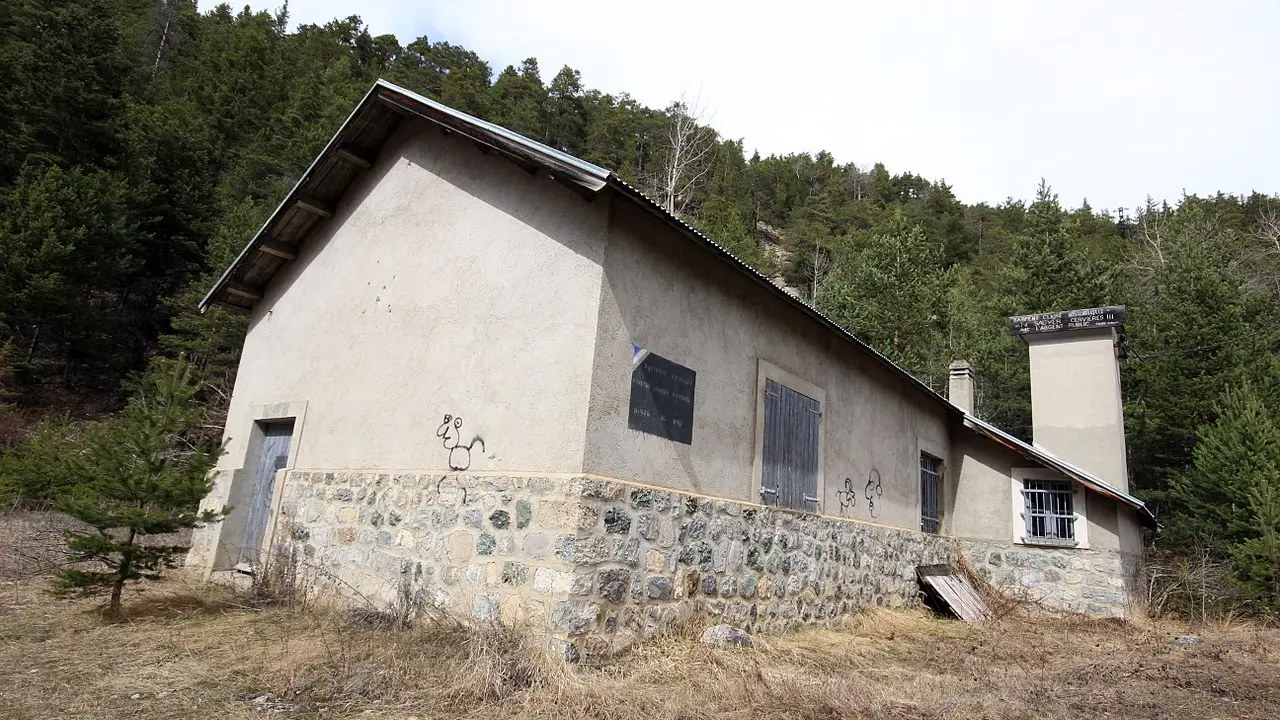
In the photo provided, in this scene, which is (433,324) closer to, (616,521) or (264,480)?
(616,521)

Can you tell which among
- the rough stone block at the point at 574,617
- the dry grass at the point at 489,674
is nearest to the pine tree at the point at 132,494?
the dry grass at the point at 489,674

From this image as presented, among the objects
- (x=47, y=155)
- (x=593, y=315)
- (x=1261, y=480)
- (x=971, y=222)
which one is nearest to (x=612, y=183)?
(x=593, y=315)

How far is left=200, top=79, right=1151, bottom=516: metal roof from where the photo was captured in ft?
21.0

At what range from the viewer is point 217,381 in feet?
74.0

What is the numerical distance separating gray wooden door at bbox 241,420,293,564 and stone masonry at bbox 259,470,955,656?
2.86ft

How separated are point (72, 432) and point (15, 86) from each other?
492 inches

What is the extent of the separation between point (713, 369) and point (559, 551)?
2.86 metres

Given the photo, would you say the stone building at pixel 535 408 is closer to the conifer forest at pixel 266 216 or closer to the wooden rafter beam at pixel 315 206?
the wooden rafter beam at pixel 315 206

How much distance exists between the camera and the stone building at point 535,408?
6199 mm

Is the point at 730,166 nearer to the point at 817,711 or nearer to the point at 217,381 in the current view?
the point at 217,381

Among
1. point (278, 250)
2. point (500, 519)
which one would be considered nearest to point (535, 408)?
point (500, 519)

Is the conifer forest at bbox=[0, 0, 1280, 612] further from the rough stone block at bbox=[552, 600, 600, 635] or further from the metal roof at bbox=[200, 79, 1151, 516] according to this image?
the rough stone block at bbox=[552, 600, 600, 635]

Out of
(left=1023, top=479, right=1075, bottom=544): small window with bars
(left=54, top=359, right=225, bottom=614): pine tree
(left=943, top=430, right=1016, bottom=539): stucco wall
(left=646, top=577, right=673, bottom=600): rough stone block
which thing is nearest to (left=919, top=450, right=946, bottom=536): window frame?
(left=943, top=430, right=1016, bottom=539): stucco wall

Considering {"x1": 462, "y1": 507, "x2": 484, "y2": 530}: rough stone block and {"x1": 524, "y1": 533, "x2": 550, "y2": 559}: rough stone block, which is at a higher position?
{"x1": 462, "y1": 507, "x2": 484, "y2": 530}: rough stone block
